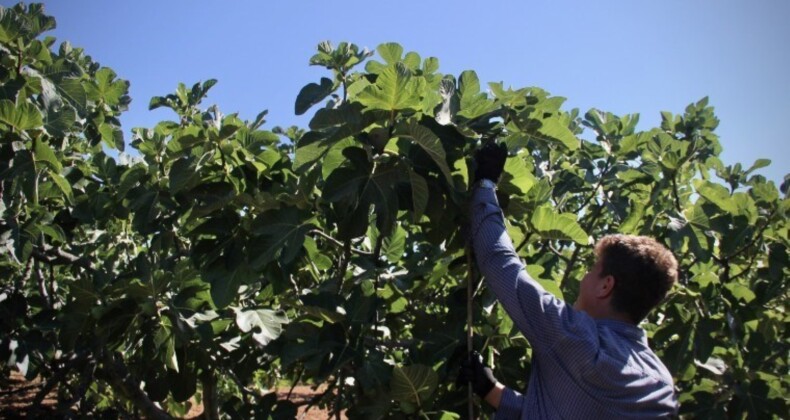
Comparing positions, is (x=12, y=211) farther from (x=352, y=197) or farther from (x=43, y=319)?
(x=352, y=197)

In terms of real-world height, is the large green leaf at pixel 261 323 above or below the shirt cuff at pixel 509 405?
above

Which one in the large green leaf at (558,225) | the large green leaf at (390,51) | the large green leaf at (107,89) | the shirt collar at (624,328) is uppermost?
the large green leaf at (107,89)

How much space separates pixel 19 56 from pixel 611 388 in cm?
234

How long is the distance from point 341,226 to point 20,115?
1.21 meters

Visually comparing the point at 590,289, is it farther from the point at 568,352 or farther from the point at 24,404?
the point at 24,404

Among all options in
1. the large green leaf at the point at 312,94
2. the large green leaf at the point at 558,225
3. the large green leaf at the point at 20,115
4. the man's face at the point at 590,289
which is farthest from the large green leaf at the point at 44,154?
the man's face at the point at 590,289

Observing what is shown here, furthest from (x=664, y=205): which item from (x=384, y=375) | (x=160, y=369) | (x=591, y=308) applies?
(x=160, y=369)

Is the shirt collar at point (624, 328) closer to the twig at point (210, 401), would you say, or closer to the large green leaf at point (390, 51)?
the large green leaf at point (390, 51)

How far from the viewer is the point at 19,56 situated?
233cm

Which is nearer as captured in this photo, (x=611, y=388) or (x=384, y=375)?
(x=611, y=388)

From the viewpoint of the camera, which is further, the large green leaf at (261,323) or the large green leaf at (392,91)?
the large green leaf at (261,323)

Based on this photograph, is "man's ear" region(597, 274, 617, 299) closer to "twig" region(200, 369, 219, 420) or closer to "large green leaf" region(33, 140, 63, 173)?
"large green leaf" region(33, 140, 63, 173)

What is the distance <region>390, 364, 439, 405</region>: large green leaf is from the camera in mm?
1765

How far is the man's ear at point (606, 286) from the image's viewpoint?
1.87 m
